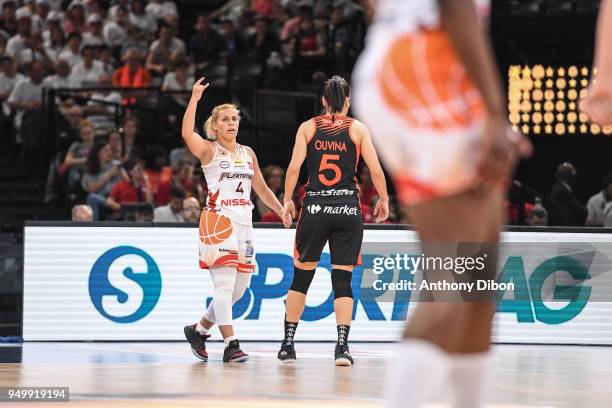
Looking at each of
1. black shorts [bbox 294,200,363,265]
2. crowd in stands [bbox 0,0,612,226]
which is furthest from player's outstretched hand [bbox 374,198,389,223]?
crowd in stands [bbox 0,0,612,226]

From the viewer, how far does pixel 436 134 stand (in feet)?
10.7

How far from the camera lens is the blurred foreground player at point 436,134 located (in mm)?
3221

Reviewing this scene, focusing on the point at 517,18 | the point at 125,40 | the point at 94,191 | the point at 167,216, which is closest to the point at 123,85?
the point at 125,40

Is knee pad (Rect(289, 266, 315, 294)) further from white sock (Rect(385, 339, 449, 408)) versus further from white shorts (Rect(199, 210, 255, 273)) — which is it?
white sock (Rect(385, 339, 449, 408))

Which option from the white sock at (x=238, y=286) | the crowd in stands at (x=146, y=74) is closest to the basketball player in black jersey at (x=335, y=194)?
the white sock at (x=238, y=286)

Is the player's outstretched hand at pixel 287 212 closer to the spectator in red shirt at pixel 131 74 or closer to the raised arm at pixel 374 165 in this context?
the raised arm at pixel 374 165

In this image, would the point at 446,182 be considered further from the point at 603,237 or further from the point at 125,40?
the point at 125,40

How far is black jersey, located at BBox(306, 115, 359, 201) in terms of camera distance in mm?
9125

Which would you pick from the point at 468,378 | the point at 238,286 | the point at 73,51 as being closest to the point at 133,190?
the point at 73,51

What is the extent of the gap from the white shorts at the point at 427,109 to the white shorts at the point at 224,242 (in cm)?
589

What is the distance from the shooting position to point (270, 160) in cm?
1612

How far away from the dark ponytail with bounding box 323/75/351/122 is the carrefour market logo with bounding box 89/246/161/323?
10.0 feet

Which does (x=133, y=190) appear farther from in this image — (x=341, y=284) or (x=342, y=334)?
(x=342, y=334)

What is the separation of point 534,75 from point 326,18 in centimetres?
401
